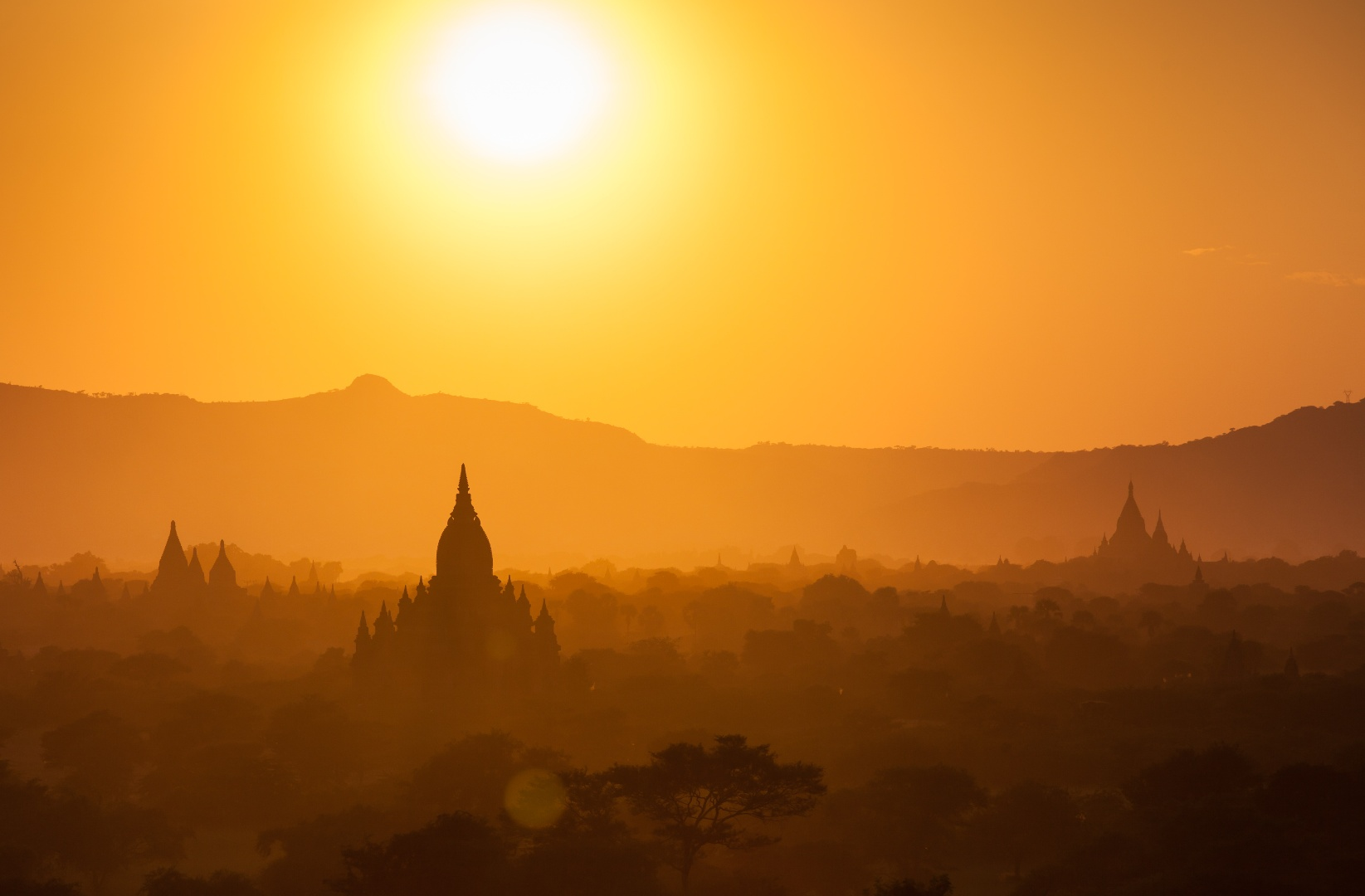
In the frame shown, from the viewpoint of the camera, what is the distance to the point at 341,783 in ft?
215

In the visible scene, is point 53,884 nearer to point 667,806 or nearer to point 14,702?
point 667,806

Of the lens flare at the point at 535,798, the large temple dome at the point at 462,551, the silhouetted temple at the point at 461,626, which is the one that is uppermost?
the large temple dome at the point at 462,551

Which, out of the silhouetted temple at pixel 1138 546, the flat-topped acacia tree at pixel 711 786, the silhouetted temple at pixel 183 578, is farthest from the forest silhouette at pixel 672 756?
the silhouetted temple at pixel 1138 546

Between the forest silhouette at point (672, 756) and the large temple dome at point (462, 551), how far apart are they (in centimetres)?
15

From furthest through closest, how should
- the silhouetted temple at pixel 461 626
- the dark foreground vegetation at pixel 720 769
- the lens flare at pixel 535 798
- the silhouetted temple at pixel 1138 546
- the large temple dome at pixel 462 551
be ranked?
1. the silhouetted temple at pixel 1138 546
2. the large temple dome at pixel 462 551
3. the silhouetted temple at pixel 461 626
4. the lens flare at pixel 535 798
5. the dark foreground vegetation at pixel 720 769

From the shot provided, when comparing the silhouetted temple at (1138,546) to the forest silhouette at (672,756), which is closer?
the forest silhouette at (672,756)

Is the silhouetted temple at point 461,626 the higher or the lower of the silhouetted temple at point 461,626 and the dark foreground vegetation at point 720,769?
the higher

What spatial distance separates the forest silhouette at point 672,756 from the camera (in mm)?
51062

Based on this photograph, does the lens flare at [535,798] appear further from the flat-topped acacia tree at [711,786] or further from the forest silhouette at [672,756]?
the flat-topped acacia tree at [711,786]

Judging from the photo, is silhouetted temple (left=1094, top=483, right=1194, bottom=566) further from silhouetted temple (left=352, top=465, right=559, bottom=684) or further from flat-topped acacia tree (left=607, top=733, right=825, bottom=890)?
flat-topped acacia tree (left=607, top=733, right=825, bottom=890)

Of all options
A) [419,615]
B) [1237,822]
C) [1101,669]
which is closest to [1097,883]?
→ [1237,822]

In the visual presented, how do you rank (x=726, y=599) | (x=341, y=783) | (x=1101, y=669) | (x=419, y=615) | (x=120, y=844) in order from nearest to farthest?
(x=120, y=844), (x=341, y=783), (x=419, y=615), (x=1101, y=669), (x=726, y=599)

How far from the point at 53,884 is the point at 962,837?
3498cm

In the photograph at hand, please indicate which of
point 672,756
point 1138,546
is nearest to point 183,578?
point 672,756
